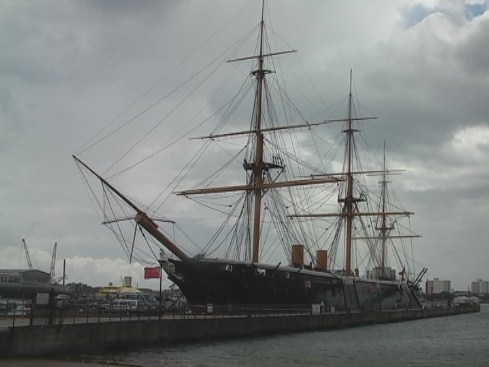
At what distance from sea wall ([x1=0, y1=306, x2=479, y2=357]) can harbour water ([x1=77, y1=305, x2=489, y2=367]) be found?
0.85 meters

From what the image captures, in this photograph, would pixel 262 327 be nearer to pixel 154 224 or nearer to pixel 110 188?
pixel 154 224

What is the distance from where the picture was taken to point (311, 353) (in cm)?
3681

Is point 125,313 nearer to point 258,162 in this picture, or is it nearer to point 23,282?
point 258,162

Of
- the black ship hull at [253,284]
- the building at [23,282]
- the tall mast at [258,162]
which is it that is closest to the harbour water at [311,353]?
the black ship hull at [253,284]

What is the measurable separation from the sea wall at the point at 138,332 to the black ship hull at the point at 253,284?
386 centimetres

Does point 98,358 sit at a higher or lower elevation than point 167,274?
lower

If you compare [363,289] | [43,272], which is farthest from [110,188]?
[43,272]

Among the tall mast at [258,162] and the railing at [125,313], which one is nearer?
the railing at [125,313]

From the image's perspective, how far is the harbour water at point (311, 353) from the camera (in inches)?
1222

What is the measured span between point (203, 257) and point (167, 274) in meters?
3.56

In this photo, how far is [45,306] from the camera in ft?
102

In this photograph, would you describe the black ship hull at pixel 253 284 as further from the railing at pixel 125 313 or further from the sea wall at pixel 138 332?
the sea wall at pixel 138 332

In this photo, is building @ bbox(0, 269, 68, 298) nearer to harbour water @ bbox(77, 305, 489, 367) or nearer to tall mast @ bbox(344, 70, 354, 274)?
tall mast @ bbox(344, 70, 354, 274)

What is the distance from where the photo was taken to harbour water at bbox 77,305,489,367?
31031mm
